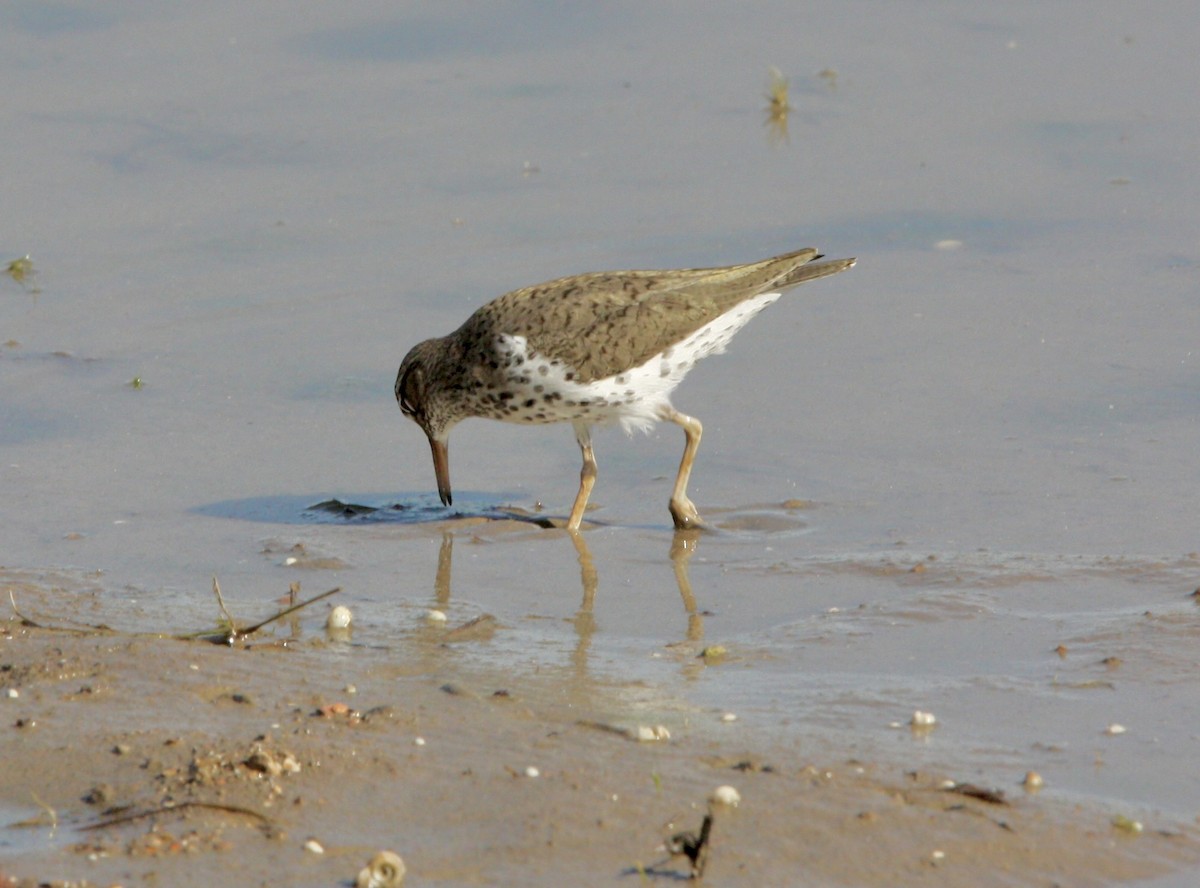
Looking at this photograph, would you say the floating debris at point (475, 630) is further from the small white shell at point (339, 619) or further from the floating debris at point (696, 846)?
the floating debris at point (696, 846)

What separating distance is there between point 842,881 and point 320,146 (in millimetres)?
9706

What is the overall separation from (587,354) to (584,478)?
0.64 m

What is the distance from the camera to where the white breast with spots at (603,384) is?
27.7 feet

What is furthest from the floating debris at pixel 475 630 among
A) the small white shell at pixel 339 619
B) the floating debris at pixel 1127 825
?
the floating debris at pixel 1127 825

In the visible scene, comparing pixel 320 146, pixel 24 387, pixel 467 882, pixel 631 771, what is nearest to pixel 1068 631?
pixel 631 771

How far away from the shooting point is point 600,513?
8.53 metres

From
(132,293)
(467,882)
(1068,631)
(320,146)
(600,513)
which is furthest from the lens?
(320,146)

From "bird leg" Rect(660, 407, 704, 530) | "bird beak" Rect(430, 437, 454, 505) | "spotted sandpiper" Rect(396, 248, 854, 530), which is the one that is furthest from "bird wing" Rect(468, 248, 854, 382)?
"bird beak" Rect(430, 437, 454, 505)

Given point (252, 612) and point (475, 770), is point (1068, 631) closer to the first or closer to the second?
point (475, 770)

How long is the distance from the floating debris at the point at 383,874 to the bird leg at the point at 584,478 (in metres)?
3.95

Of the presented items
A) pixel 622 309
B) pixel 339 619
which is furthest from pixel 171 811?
pixel 622 309

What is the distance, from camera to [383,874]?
4.31 metres

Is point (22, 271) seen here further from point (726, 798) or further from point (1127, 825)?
point (1127, 825)

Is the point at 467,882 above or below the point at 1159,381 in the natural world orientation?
below
